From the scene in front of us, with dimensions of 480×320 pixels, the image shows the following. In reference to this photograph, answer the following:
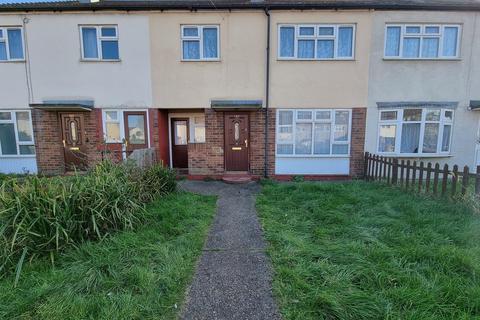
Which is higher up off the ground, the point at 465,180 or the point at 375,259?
the point at 465,180

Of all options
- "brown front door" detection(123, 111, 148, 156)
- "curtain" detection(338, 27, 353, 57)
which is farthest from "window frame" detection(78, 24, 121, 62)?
"curtain" detection(338, 27, 353, 57)

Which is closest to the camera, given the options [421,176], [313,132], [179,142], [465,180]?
[465,180]

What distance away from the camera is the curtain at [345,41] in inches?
326

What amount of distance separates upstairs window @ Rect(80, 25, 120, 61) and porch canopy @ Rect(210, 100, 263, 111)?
3879mm

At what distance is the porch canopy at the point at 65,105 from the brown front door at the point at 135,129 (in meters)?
1.26

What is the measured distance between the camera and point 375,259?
10.1 ft

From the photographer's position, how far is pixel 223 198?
21.4 ft

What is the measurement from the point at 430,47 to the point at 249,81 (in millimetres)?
6332

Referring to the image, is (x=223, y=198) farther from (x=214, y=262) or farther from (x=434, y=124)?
(x=434, y=124)

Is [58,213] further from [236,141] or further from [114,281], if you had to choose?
[236,141]

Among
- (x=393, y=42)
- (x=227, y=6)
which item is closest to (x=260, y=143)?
(x=227, y=6)

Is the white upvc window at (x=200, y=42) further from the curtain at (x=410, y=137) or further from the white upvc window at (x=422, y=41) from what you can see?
the curtain at (x=410, y=137)

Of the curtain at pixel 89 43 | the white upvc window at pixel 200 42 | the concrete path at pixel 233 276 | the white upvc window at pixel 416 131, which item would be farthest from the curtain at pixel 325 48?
the curtain at pixel 89 43

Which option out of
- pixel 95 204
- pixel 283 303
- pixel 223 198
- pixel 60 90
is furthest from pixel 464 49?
pixel 60 90
